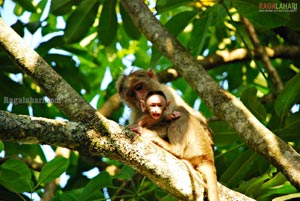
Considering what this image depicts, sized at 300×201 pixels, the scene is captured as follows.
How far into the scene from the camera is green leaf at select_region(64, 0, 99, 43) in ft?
18.6

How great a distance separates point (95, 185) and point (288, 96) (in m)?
1.86

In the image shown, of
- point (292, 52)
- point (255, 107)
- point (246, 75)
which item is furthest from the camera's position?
point (246, 75)

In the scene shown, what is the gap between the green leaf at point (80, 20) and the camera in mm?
5656

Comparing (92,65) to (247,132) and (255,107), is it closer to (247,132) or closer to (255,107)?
(255,107)

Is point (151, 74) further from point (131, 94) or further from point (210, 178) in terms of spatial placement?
point (210, 178)

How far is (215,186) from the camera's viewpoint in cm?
367

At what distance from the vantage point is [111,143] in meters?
3.31

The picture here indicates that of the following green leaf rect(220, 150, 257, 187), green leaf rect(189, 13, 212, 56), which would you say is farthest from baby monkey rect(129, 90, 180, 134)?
green leaf rect(220, 150, 257, 187)

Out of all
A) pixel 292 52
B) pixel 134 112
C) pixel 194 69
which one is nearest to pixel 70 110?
pixel 194 69

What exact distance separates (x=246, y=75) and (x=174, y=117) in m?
2.74

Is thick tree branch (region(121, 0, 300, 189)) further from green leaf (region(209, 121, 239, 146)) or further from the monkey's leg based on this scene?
green leaf (region(209, 121, 239, 146))

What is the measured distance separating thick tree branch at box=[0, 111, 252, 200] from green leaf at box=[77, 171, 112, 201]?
939mm

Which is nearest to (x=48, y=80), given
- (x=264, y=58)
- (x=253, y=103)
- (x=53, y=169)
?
(x=53, y=169)

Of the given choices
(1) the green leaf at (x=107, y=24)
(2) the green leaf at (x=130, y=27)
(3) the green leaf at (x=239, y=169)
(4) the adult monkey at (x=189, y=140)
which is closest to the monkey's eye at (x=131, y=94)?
(4) the adult monkey at (x=189, y=140)
